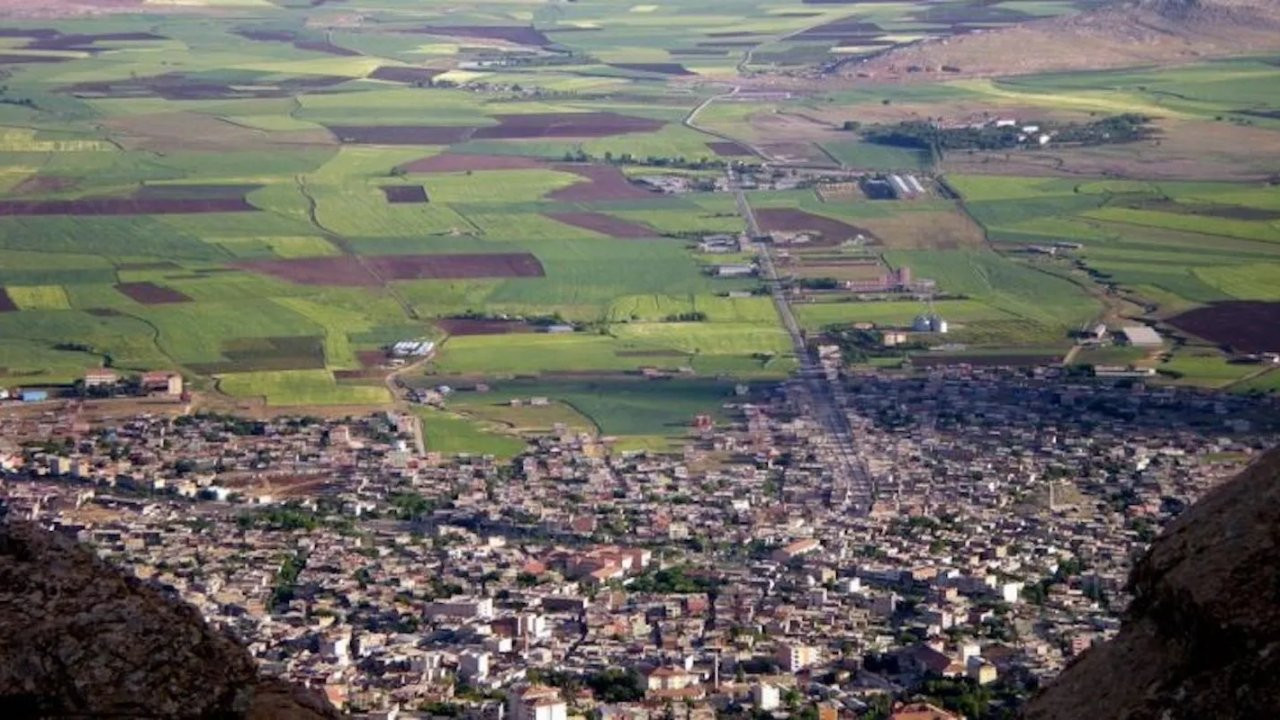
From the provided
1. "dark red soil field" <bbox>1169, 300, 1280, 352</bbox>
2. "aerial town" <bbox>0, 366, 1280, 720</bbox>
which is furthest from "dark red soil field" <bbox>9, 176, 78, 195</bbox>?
"dark red soil field" <bbox>1169, 300, 1280, 352</bbox>

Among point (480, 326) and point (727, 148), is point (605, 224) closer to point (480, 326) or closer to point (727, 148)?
point (480, 326)

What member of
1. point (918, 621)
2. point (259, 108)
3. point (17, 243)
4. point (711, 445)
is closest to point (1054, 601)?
point (918, 621)

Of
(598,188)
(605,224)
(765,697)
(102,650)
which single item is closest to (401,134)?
(598,188)

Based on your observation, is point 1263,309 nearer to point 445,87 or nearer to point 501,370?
point 501,370

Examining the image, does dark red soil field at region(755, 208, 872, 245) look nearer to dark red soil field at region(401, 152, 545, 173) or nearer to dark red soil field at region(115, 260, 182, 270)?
dark red soil field at region(401, 152, 545, 173)


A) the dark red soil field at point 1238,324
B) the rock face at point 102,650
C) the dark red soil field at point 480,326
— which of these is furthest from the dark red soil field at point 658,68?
the rock face at point 102,650
